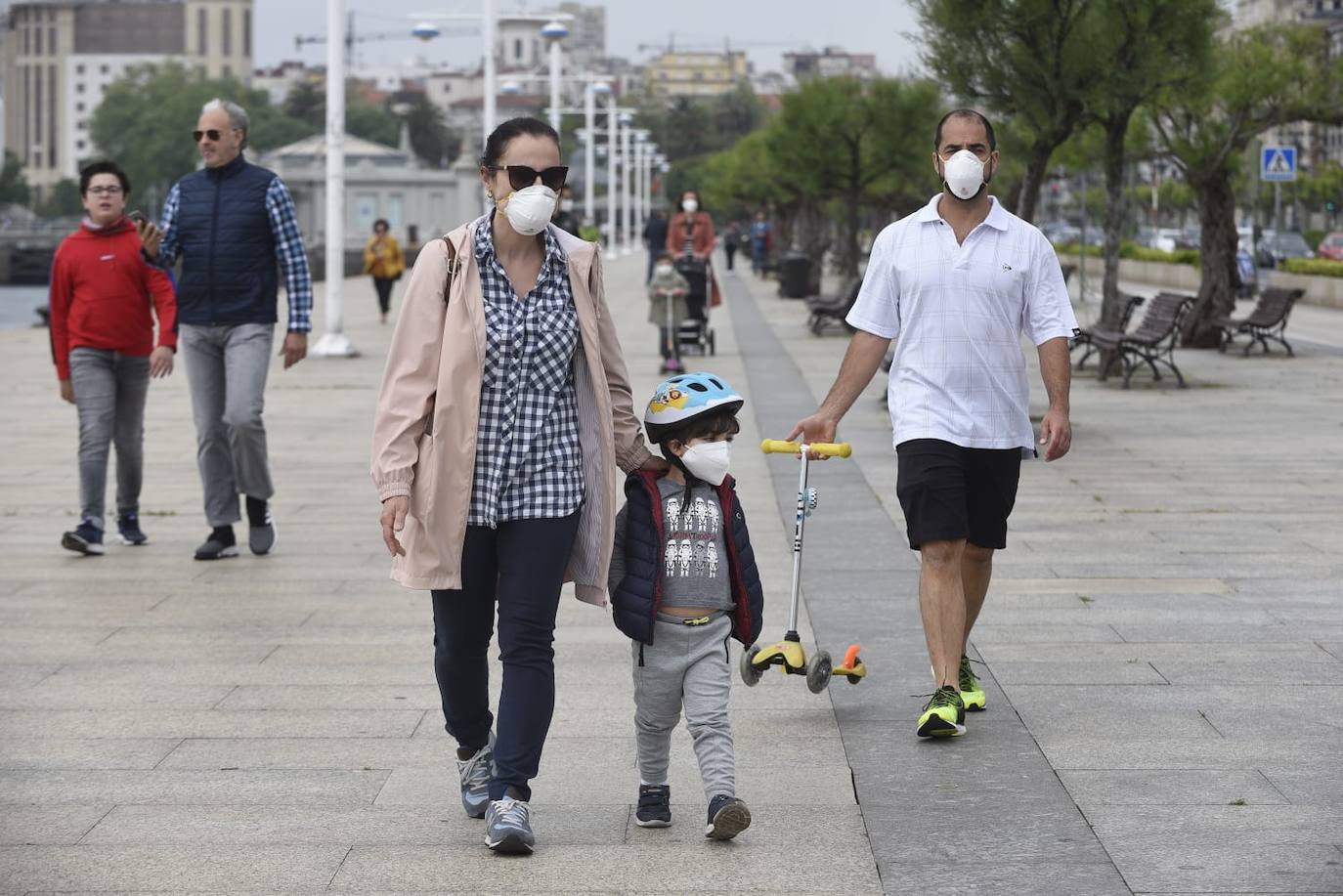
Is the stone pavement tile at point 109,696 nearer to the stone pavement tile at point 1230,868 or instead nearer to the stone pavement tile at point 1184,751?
the stone pavement tile at point 1184,751

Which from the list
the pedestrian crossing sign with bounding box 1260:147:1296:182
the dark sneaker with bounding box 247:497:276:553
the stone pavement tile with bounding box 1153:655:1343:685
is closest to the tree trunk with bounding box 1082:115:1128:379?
the dark sneaker with bounding box 247:497:276:553

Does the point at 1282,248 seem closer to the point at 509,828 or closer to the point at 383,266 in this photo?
the point at 383,266

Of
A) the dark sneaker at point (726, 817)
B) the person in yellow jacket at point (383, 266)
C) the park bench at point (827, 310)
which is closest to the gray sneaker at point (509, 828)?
the dark sneaker at point (726, 817)

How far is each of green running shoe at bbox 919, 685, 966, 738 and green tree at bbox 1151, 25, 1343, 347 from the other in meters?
17.2

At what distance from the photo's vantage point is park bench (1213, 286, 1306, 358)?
22.7 m

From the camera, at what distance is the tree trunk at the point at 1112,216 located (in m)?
18.0

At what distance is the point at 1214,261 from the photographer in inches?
911

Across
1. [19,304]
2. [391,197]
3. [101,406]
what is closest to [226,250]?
[101,406]

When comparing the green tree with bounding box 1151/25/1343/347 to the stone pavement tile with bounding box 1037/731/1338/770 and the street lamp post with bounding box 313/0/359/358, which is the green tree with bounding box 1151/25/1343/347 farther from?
the stone pavement tile with bounding box 1037/731/1338/770

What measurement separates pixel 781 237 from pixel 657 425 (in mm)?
56083

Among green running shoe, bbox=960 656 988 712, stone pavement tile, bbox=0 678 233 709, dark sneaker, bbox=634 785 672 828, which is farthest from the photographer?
stone pavement tile, bbox=0 678 233 709

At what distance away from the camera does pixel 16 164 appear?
19388 cm

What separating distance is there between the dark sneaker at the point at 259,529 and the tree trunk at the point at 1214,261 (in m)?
15.9

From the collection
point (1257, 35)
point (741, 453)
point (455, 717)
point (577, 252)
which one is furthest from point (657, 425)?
point (1257, 35)
